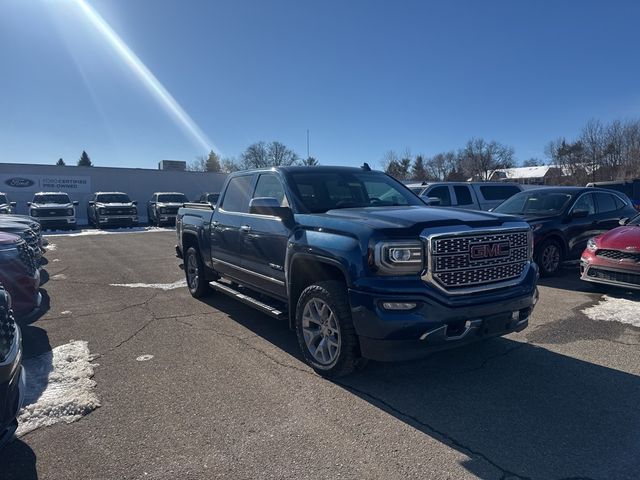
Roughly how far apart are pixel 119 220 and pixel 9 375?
22334 millimetres

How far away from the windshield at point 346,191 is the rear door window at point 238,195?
95 centimetres

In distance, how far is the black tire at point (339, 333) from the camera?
12.7ft

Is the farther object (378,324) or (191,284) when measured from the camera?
(191,284)

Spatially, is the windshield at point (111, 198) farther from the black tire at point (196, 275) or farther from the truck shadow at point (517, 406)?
the truck shadow at point (517, 406)

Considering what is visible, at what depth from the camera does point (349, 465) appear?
113 inches

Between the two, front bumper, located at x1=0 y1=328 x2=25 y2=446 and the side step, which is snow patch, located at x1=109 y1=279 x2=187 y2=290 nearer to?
the side step

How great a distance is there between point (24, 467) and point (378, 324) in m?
2.53

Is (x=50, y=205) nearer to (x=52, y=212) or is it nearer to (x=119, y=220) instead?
(x=52, y=212)

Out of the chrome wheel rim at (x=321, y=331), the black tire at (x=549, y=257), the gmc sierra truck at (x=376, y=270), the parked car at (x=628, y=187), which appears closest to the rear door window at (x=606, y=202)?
the black tire at (x=549, y=257)

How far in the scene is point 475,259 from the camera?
385cm

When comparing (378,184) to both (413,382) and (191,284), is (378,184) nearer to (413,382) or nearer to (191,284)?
(413,382)

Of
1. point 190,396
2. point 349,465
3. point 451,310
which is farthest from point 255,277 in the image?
point 349,465

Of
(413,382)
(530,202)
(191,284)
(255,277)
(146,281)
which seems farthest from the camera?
(530,202)

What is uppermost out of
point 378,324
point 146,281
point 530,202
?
point 530,202
